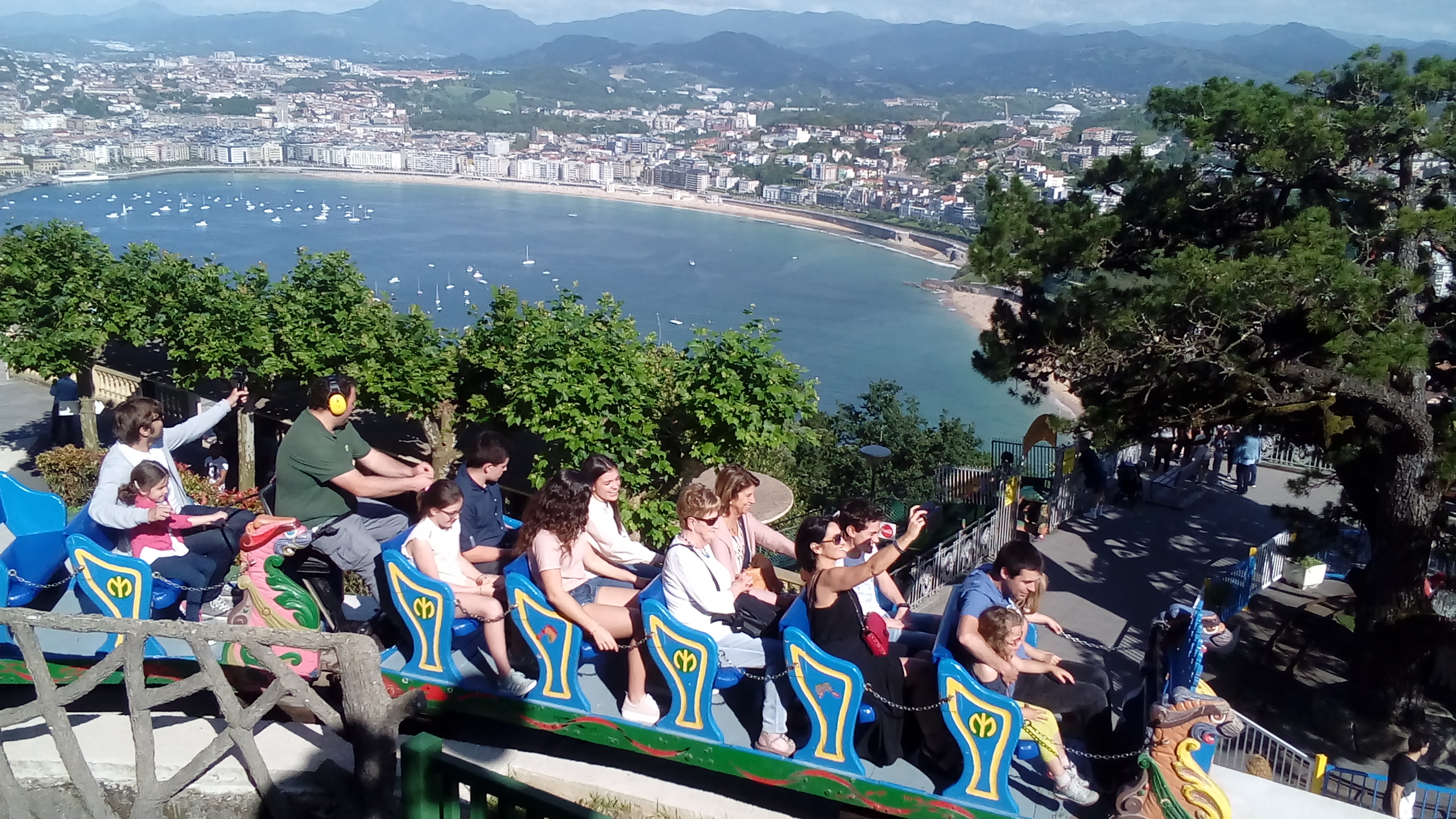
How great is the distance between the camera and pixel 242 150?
132750 mm

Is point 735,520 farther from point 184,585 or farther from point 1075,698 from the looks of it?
point 184,585

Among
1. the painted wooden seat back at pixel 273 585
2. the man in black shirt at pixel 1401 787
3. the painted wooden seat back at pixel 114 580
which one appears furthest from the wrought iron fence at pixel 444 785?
the man in black shirt at pixel 1401 787

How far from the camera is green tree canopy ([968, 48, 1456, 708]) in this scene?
21.9ft

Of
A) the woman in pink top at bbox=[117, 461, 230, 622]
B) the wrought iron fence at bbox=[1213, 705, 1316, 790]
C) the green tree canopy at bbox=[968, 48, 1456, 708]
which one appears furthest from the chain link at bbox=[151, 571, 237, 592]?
the green tree canopy at bbox=[968, 48, 1456, 708]

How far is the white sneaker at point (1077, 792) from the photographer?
346 centimetres

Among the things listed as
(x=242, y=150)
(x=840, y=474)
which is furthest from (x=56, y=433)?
(x=242, y=150)

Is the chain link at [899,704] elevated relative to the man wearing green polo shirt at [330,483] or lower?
lower

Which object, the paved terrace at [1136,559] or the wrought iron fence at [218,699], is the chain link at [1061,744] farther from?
the paved terrace at [1136,559]

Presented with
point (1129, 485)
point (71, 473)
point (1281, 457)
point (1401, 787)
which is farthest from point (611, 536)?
point (1281, 457)

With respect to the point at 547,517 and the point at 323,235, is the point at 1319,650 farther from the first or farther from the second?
the point at 323,235

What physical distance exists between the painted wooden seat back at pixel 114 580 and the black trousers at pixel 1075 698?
3.21 m

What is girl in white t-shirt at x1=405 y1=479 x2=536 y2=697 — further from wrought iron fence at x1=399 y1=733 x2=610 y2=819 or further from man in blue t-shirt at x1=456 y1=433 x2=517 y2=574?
wrought iron fence at x1=399 y1=733 x2=610 y2=819

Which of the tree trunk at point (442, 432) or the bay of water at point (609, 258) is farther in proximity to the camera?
the bay of water at point (609, 258)

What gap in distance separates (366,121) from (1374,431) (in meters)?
178
